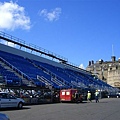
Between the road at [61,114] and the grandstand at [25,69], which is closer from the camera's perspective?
the road at [61,114]

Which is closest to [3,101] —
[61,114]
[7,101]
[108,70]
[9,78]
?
[7,101]

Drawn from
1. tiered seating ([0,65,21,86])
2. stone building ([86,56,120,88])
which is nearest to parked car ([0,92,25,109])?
tiered seating ([0,65,21,86])

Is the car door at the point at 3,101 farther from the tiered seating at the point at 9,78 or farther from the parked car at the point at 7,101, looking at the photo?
the tiered seating at the point at 9,78

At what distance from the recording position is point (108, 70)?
103938mm

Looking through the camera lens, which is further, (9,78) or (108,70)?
(108,70)

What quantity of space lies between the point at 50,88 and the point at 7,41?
14.3m

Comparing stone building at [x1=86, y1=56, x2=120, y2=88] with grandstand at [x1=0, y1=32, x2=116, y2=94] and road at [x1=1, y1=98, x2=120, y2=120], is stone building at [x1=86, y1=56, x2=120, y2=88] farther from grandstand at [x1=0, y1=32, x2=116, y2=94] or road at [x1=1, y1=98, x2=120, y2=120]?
road at [x1=1, y1=98, x2=120, y2=120]

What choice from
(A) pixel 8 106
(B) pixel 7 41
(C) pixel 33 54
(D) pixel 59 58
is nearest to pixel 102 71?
(D) pixel 59 58

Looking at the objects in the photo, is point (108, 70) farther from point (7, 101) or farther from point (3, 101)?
point (3, 101)

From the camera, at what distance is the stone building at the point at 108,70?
321 feet

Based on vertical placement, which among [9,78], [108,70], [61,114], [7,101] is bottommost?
[61,114]

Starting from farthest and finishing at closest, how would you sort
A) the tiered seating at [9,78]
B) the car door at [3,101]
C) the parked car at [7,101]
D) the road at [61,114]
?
the tiered seating at [9,78], the parked car at [7,101], the car door at [3,101], the road at [61,114]

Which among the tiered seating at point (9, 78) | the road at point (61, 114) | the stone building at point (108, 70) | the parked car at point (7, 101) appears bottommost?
the road at point (61, 114)

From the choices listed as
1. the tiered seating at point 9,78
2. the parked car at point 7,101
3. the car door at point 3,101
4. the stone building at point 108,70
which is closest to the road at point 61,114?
the car door at point 3,101
